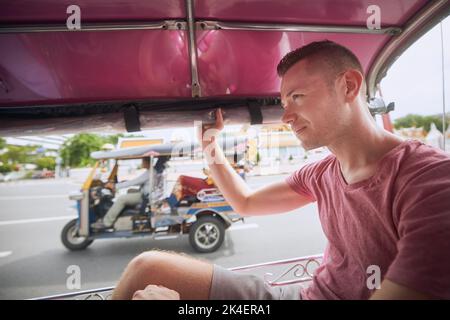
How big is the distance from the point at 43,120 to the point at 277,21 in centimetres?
134

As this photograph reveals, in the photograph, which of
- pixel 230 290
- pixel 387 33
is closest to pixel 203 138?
pixel 230 290

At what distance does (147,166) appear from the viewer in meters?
3.75

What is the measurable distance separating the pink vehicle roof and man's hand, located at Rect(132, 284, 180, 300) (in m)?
0.93

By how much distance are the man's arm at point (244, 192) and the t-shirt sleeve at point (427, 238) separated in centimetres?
64

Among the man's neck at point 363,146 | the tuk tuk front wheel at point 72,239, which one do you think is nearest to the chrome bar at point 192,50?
the man's neck at point 363,146

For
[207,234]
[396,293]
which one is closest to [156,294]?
[396,293]

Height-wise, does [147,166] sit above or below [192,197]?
above

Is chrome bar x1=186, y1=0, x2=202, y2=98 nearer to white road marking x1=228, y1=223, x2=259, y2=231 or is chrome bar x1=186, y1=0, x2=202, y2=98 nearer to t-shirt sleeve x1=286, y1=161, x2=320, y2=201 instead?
t-shirt sleeve x1=286, y1=161, x2=320, y2=201

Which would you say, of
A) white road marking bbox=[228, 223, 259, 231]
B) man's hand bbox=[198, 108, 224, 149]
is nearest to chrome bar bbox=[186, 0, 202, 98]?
man's hand bbox=[198, 108, 224, 149]

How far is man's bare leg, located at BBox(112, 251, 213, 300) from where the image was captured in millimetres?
988

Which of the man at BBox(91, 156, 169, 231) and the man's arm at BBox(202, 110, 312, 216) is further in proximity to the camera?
the man at BBox(91, 156, 169, 231)

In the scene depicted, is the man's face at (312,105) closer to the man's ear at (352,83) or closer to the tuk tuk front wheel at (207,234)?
the man's ear at (352,83)

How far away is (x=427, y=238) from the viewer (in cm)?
59

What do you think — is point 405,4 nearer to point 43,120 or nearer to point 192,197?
point 43,120
